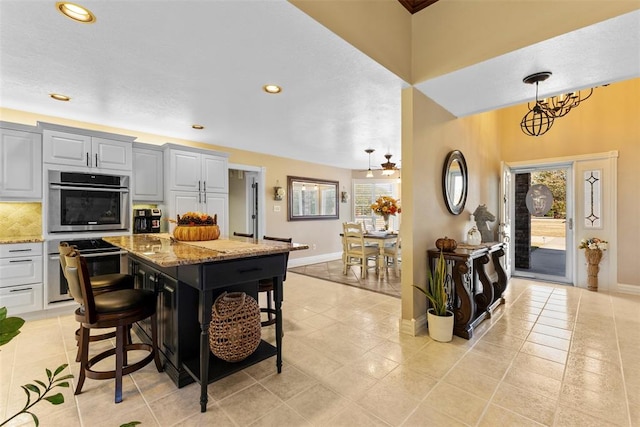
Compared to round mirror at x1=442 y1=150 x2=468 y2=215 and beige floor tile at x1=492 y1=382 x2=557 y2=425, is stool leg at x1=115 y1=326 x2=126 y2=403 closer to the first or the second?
beige floor tile at x1=492 y1=382 x2=557 y2=425

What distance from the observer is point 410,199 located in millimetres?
2916

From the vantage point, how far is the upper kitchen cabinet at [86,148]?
335 cm

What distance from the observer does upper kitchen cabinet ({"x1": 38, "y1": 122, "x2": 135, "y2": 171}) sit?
132 inches

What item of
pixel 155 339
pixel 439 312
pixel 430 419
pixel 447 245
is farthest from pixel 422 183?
pixel 155 339

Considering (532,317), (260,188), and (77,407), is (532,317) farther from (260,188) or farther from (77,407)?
(260,188)

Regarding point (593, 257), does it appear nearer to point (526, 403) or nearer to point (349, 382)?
point (526, 403)

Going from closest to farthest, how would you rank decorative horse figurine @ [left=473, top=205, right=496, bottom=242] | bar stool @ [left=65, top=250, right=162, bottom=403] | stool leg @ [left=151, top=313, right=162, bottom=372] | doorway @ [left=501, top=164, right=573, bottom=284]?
1. bar stool @ [left=65, top=250, right=162, bottom=403]
2. stool leg @ [left=151, top=313, right=162, bottom=372]
3. decorative horse figurine @ [left=473, top=205, right=496, bottom=242]
4. doorway @ [left=501, top=164, right=573, bottom=284]

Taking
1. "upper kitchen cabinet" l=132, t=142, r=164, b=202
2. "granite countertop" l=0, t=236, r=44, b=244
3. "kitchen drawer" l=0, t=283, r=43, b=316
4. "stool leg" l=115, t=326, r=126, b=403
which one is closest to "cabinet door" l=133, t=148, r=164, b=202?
"upper kitchen cabinet" l=132, t=142, r=164, b=202

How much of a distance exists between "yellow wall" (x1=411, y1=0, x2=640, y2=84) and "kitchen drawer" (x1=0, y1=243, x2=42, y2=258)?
4.35m

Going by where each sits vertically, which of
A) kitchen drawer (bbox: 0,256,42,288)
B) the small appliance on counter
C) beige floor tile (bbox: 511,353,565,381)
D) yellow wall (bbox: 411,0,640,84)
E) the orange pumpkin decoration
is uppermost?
yellow wall (bbox: 411,0,640,84)

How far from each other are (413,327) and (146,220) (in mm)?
3712

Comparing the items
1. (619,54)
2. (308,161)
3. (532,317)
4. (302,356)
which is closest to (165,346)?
(302,356)

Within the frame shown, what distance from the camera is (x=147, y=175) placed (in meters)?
4.21

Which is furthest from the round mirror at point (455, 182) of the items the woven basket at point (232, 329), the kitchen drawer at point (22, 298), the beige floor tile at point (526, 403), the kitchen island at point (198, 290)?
the kitchen drawer at point (22, 298)
